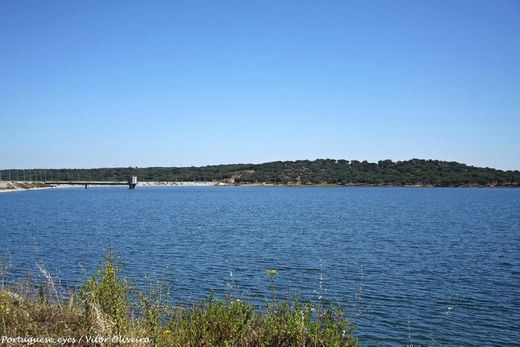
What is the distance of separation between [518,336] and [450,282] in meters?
9.12

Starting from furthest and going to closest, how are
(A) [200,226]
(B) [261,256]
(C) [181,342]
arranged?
(A) [200,226], (B) [261,256], (C) [181,342]

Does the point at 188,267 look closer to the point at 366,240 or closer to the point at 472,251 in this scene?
the point at 366,240

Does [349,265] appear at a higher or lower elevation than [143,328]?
lower

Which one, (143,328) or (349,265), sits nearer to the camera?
(143,328)

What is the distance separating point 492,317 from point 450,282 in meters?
6.82

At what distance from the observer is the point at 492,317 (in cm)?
1973

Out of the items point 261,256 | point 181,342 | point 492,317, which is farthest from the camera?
point 261,256

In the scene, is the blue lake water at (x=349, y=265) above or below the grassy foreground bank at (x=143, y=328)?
below

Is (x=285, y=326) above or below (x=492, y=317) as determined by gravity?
above

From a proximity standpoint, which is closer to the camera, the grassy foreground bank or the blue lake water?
the grassy foreground bank

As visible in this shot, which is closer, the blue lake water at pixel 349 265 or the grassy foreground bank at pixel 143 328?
the grassy foreground bank at pixel 143 328

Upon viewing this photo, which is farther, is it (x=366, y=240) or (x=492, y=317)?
(x=366, y=240)

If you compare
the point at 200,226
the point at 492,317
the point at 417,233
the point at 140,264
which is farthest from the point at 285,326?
the point at 200,226

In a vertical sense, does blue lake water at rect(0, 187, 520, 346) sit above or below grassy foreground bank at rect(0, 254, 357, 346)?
below
